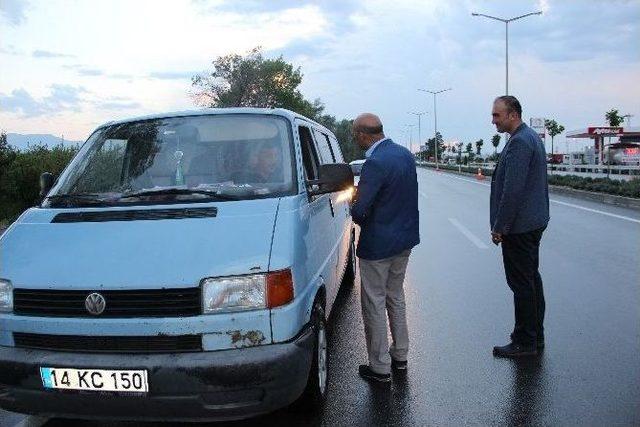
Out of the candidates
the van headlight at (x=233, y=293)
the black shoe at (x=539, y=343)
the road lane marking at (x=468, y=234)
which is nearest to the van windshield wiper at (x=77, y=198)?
the van headlight at (x=233, y=293)

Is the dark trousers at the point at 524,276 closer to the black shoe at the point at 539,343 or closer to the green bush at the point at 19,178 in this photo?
the black shoe at the point at 539,343

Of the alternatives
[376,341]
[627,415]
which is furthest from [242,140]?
[627,415]

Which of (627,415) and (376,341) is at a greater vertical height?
(376,341)

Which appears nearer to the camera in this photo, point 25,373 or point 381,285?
point 25,373

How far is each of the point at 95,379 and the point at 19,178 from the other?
39.4 feet

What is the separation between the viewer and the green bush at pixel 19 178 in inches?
504

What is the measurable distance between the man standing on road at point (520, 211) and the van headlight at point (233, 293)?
2291 mm

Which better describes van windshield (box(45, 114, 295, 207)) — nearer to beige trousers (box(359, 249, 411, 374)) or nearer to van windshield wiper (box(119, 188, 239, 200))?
van windshield wiper (box(119, 188, 239, 200))

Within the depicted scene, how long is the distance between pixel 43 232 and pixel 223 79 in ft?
230

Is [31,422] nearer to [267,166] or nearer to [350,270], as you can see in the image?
[267,166]

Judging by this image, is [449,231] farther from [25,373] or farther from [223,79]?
[223,79]

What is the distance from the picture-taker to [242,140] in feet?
13.6

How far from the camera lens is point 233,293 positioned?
3.04 m

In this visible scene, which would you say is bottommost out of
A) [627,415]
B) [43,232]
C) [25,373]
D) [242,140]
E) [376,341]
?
[627,415]
